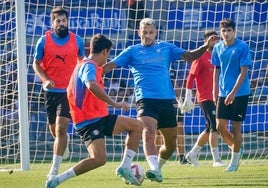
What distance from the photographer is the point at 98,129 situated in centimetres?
878

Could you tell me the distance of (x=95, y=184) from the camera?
9.97 metres

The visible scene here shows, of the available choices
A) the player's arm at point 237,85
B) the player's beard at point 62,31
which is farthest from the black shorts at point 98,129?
the player's arm at point 237,85

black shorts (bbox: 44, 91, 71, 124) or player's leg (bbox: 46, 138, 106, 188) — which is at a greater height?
black shorts (bbox: 44, 91, 71, 124)

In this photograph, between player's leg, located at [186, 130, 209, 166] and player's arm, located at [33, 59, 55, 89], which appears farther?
player's leg, located at [186, 130, 209, 166]

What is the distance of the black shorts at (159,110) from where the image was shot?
10048 millimetres

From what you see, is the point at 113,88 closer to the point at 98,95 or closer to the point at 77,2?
the point at 77,2

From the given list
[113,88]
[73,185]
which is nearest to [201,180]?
[73,185]

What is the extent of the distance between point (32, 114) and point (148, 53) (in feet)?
25.0

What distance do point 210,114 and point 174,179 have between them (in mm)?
3145

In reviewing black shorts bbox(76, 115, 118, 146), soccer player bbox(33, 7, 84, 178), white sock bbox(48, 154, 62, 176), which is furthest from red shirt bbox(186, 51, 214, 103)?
black shorts bbox(76, 115, 118, 146)

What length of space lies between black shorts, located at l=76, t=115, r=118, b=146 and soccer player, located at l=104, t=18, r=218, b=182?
1107 millimetres

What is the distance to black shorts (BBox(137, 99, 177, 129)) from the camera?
10048mm

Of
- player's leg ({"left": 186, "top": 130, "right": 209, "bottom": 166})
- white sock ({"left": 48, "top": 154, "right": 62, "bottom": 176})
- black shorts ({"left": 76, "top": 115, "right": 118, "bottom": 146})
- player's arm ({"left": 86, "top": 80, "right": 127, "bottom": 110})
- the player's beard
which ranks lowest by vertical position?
player's leg ({"left": 186, "top": 130, "right": 209, "bottom": 166})

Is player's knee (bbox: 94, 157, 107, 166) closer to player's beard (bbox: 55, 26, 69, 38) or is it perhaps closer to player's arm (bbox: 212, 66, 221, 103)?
player's beard (bbox: 55, 26, 69, 38)
